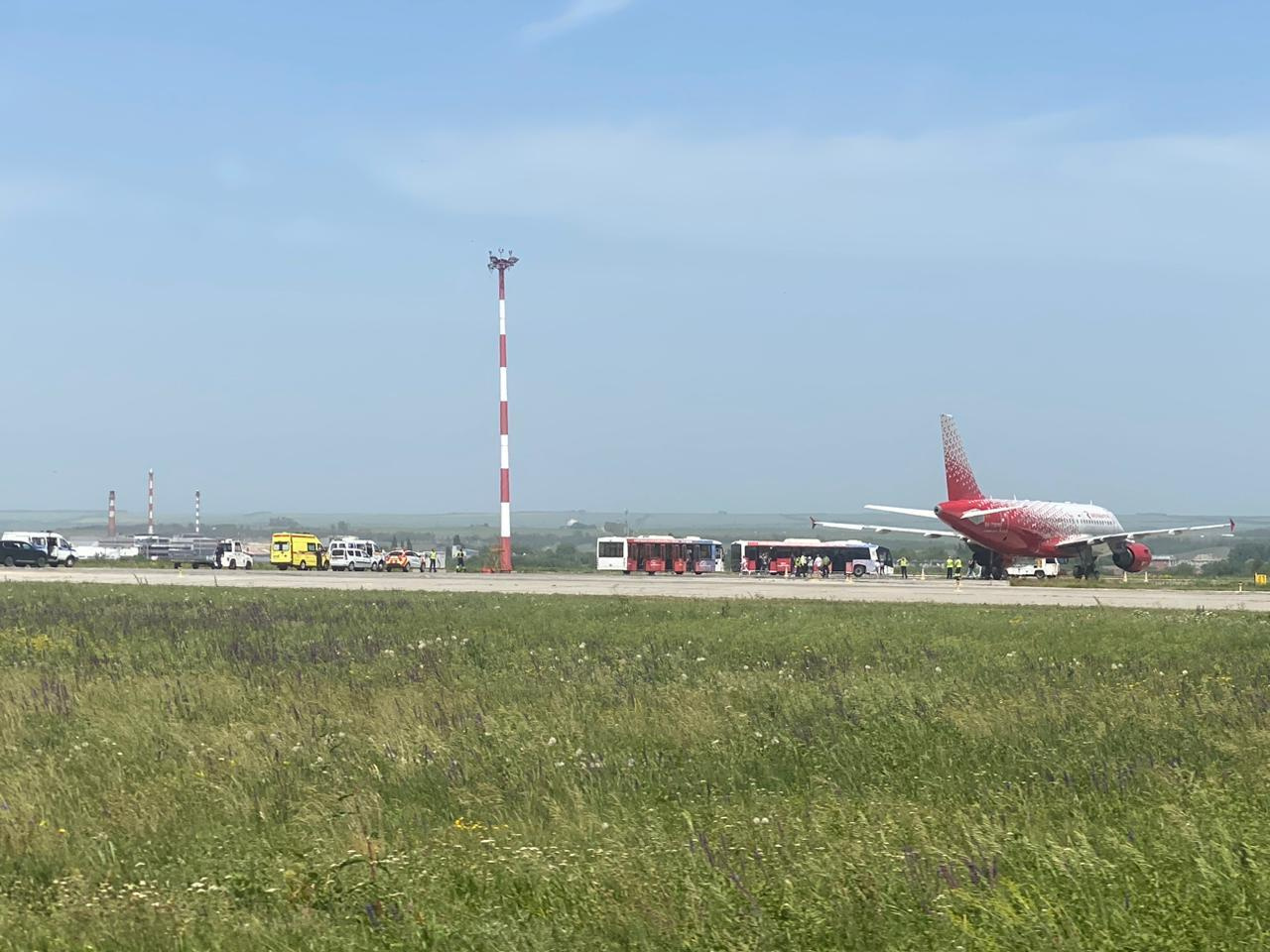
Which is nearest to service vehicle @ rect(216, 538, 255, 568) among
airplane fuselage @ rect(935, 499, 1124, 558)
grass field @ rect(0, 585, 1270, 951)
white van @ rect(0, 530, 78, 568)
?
white van @ rect(0, 530, 78, 568)

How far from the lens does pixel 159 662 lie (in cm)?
2034

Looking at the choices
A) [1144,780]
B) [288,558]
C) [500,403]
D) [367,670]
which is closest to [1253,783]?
[1144,780]

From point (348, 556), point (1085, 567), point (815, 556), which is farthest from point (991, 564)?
point (348, 556)

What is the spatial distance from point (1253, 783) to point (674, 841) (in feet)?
14.1

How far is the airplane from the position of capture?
80.2 meters

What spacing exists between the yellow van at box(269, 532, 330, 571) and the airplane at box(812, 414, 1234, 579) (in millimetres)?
38670

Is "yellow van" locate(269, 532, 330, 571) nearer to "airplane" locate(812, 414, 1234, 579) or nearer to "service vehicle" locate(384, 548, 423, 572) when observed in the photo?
"service vehicle" locate(384, 548, 423, 572)

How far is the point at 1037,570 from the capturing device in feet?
295

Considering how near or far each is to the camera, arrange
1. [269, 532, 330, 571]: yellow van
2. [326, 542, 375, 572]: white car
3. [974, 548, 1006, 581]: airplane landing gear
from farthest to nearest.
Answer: [326, 542, 375, 572]: white car → [269, 532, 330, 571]: yellow van → [974, 548, 1006, 581]: airplane landing gear

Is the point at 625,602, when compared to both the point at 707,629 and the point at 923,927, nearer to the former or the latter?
the point at 707,629

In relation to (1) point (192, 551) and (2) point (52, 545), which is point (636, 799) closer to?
(2) point (52, 545)

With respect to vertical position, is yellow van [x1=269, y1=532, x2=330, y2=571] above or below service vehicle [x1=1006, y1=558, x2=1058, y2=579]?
above

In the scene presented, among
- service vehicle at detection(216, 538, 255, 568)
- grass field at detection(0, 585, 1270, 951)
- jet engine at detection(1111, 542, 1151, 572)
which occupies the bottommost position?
grass field at detection(0, 585, 1270, 951)

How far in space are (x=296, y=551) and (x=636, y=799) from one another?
95.6 m
